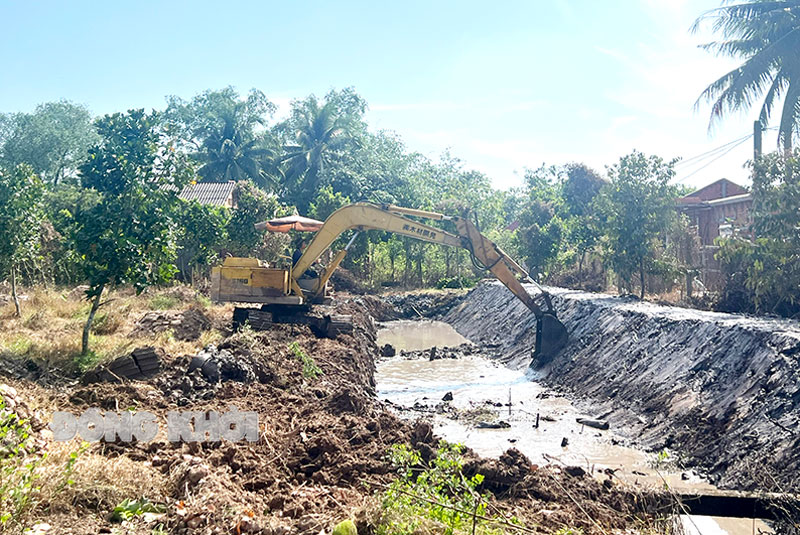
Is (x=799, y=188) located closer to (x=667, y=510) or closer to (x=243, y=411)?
(x=667, y=510)

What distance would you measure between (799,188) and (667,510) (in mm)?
10221

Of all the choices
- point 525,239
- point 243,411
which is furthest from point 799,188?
point 525,239

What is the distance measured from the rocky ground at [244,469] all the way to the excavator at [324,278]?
4.64 m

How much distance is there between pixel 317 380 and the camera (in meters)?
10.6

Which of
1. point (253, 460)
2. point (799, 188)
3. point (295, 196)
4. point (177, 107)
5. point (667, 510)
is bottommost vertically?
point (667, 510)

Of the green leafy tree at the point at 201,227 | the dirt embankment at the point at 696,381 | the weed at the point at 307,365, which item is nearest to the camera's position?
the dirt embankment at the point at 696,381

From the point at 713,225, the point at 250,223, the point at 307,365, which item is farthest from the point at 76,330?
the point at 713,225

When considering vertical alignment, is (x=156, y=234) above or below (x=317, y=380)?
above

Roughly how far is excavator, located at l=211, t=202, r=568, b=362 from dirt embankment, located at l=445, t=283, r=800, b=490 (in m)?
1.49

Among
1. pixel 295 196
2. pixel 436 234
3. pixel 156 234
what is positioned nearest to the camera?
pixel 156 234

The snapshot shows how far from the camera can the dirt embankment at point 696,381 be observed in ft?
24.4

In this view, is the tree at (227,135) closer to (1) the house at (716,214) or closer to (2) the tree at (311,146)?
(2) the tree at (311,146)

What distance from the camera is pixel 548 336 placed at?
1521 cm

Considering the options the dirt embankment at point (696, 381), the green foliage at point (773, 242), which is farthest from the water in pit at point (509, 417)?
the green foliage at point (773, 242)
